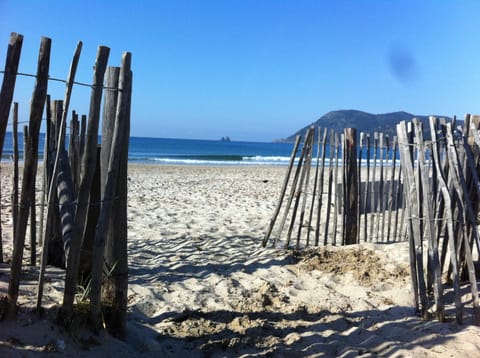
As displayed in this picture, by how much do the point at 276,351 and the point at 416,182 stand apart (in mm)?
1837

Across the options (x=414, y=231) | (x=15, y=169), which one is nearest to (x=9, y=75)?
(x=15, y=169)

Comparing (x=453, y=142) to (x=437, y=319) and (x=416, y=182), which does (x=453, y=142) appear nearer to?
(x=416, y=182)

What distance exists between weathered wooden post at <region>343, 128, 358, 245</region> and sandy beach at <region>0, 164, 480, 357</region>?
1.46 ft

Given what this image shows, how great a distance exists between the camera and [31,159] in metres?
2.35

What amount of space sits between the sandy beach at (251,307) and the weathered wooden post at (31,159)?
0.68 feet

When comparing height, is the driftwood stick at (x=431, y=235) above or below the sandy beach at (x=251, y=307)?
above

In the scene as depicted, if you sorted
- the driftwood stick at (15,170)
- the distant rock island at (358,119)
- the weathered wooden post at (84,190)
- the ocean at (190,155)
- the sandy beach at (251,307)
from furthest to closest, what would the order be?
the distant rock island at (358,119) → the ocean at (190,155) → the driftwood stick at (15,170) → the sandy beach at (251,307) → the weathered wooden post at (84,190)

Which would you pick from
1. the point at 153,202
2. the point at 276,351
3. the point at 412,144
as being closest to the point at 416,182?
the point at 412,144

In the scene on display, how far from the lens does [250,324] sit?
3.24 m

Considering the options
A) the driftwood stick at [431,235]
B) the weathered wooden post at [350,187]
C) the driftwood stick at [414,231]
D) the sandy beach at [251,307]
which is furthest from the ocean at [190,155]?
the driftwood stick at [431,235]

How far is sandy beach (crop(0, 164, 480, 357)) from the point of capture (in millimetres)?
2723

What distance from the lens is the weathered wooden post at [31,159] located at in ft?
7.32

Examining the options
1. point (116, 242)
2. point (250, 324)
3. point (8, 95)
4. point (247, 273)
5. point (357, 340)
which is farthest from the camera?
point (247, 273)

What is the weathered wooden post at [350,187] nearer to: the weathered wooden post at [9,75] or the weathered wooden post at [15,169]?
the weathered wooden post at [15,169]
